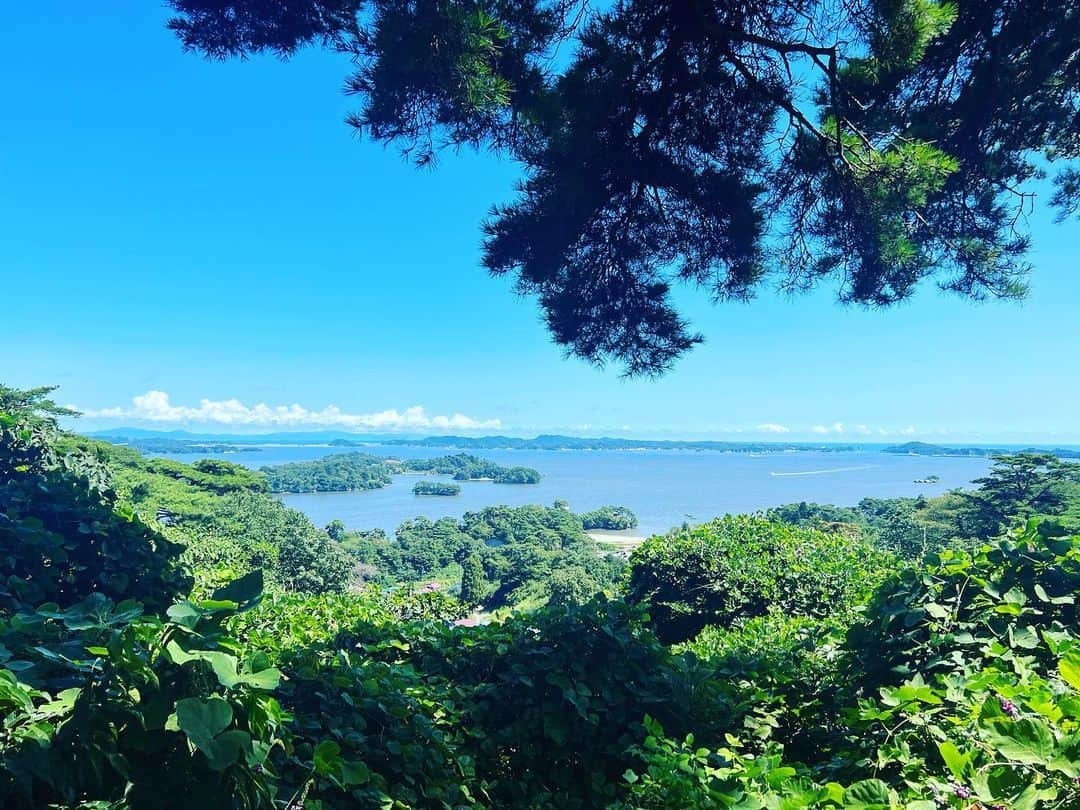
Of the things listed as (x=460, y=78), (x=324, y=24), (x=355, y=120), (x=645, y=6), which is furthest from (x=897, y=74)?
(x=324, y=24)

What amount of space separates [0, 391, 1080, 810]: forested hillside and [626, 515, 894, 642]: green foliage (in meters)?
1.43

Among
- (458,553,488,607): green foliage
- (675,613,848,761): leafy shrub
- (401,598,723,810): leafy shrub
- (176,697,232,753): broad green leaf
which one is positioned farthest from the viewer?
(458,553,488,607): green foliage

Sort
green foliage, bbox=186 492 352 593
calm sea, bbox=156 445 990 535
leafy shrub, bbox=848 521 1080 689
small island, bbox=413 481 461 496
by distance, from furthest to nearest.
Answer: small island, bbox=413 481 461 496, calm sea, bbox=156 445 990 535, green foliage, bbox=186 492 352 593, leafy shrub, bbox=848 521 1080 689

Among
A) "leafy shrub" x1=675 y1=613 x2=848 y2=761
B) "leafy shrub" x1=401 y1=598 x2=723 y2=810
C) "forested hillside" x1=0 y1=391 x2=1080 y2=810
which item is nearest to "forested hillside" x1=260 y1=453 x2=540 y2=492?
"forested hillside" x1=0 y1=391 x2=1080 y2=810

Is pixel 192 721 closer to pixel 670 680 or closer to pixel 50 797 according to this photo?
pixel 50 797

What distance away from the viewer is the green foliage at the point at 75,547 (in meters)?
2.21

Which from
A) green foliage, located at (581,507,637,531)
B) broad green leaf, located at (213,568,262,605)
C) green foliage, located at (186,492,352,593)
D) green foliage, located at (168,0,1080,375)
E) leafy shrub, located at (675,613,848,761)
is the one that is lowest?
green foliage, located at (581,507,637,531)

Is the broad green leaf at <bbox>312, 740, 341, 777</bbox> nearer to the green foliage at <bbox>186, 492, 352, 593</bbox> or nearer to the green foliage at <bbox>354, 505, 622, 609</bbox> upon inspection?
the green foliage at <bbox>186, 492, 352, 593</bbox>

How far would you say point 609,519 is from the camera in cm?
4947

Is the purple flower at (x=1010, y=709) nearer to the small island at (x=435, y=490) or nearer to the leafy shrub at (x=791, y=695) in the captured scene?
the leafy shrub at (x=791, y=695)

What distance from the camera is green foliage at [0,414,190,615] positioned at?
7.23 feet

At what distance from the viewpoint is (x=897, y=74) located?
2820mm

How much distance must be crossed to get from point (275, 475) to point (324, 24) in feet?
220

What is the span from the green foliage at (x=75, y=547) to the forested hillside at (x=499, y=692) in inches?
0.4
